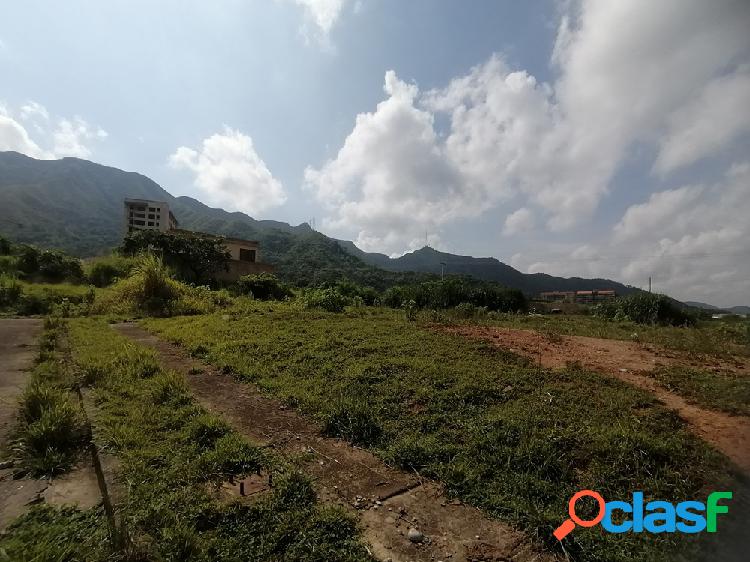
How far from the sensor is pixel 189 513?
2.54 metres

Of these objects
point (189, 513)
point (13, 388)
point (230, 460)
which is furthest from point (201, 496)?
point (13, 388)

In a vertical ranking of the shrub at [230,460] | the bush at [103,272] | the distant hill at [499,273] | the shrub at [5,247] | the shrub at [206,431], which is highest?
the distant hill at [499,273]

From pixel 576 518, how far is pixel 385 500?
4.34ft

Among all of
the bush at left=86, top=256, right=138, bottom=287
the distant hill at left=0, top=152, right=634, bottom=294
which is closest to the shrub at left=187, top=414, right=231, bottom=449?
the bush at left=86, top=256, right=138, bottom=287

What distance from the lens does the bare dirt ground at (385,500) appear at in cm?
238

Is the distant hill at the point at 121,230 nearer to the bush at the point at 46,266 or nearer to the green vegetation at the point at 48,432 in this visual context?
the bush at the point at 46,266

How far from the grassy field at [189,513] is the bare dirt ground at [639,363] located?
11.6ft

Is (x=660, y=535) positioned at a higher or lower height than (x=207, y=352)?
lower

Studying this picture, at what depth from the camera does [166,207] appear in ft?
229

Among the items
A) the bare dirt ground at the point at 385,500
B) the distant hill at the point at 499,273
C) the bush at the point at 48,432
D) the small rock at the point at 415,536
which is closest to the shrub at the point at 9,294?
the bush at the point at 48,432

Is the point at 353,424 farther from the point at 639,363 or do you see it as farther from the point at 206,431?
the point at 639,363

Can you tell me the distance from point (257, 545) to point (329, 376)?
3.19m

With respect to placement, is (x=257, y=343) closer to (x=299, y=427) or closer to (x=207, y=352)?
(x=207, y=352)

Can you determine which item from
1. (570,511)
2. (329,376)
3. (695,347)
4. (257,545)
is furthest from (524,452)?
(695,347)
